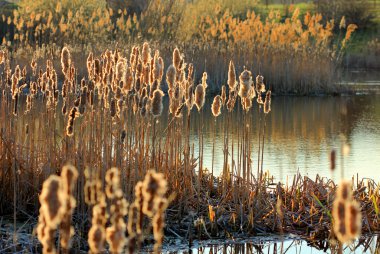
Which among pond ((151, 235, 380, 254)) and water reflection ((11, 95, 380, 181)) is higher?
pond ((151, 235, 380, 254))

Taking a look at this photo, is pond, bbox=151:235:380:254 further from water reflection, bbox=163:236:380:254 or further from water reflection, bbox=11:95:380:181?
water reflection, bbox=11:95:380:181

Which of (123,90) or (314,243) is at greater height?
(123,90)

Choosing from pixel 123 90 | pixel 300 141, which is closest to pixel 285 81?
pixel 300 141

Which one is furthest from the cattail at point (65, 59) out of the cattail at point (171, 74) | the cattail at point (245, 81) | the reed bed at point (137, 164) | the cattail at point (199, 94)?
the cattail at point (245, 81)

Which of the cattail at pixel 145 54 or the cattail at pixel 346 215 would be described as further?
the cattail at pixel 145 54

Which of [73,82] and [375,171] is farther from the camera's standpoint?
[375,171]

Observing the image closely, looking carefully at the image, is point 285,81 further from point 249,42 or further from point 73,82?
point 73,82

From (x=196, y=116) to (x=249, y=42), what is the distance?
13.4 ft

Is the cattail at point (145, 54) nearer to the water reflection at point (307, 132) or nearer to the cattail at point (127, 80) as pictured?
the cattail at point (127, 80)

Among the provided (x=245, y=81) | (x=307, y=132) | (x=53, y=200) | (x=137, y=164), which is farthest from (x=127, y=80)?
(x=307, y=132)

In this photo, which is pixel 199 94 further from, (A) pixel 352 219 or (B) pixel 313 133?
(B) pixel 313 133

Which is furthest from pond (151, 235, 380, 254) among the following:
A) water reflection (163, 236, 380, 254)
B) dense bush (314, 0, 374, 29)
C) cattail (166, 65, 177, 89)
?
dense bush (314, 0, 374, 29)

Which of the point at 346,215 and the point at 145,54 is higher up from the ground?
the point at 145,54

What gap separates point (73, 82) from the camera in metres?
5.30
